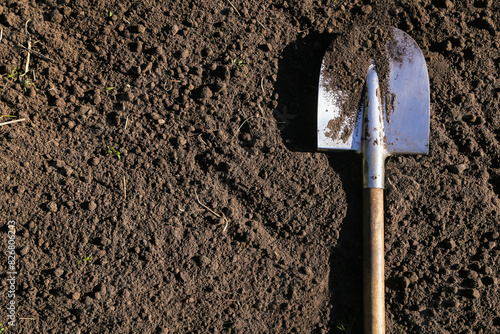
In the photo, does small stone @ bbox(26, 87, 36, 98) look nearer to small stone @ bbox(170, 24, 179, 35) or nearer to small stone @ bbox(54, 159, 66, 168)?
small stone @ bbox(54, 159, 66, 168)

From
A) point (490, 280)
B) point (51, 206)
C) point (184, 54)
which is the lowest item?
point (490, 280)

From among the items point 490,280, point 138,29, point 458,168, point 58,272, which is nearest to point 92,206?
point 58,272

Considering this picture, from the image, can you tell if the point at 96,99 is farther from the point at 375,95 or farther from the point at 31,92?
the point at 375,95

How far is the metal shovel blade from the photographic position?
1.98 m

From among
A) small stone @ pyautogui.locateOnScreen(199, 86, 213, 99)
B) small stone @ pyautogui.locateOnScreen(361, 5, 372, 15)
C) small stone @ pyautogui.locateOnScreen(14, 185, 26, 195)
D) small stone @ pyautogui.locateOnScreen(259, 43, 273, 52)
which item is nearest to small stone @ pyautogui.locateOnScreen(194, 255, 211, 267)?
small stone @ pyautogui.locateOnScreen(199, 86, 213, 99)

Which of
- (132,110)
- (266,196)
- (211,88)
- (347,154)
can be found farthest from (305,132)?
(132,110)

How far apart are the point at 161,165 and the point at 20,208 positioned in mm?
711

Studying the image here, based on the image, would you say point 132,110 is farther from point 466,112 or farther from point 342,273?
point 466,112

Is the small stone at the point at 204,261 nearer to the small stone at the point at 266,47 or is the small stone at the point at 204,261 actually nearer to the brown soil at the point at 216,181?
the brown soil at the point at 216,181

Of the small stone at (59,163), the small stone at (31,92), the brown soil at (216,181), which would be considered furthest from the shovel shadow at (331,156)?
the small stone at (31,92)

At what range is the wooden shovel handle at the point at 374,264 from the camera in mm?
1902

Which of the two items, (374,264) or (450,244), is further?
(450,244)

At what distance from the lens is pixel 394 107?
200cm

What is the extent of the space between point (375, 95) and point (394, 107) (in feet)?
0.36
